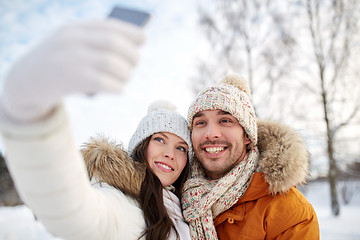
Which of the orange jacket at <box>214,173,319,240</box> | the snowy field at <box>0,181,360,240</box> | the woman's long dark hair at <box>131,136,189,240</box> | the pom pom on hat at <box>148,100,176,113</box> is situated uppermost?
the pom pom on hat at <box>148,100,176,113</box>

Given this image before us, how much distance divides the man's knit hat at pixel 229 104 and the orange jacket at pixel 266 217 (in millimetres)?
502

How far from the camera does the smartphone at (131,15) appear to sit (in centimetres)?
75

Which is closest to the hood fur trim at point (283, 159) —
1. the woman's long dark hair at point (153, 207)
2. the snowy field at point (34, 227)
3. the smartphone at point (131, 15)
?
the snowy field at point (34, 227)

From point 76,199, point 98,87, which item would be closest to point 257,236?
point 76,199

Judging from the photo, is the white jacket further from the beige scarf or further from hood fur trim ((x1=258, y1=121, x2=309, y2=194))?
hood fur trim ((x1=258, y1=121, x2=309, y2=194))

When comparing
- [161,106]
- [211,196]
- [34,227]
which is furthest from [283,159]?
[34,227]

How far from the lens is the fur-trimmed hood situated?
1710mm

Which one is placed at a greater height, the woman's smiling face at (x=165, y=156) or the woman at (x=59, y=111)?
the woman at (x=59, y=111)

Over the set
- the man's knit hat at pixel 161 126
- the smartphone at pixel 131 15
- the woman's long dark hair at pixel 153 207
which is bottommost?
the woman's long dark hair at pixel 153 207

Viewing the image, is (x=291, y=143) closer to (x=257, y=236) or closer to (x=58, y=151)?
(x=257, y=236)

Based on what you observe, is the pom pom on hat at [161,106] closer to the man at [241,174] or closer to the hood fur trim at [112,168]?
the man at [241,174]

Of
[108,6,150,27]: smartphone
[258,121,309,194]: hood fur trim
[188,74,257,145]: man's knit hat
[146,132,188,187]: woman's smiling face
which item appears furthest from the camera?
[188,74,257,145]: man's knit hat

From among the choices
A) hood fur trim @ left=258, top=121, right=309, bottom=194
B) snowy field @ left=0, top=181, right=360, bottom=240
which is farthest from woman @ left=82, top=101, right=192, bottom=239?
snowy field @ left=0, top=181, right=360, bottom=240

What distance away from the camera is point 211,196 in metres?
2.14
